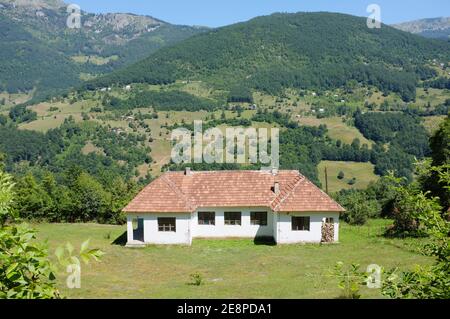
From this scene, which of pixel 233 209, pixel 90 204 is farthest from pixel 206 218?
pixel 90 204

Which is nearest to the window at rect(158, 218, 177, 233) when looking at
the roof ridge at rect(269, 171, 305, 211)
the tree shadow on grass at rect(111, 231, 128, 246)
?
the tree shadow on grass at rect(111, 231, 128, 246)

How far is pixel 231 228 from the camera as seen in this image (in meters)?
32.9

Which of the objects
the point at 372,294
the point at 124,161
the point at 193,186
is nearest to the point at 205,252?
the point at 193,186

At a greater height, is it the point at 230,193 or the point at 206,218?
the point at 230,193

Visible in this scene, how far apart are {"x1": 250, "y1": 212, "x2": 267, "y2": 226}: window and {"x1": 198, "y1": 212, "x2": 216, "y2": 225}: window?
2618 mm

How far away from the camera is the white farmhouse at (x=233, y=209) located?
30.9 metres

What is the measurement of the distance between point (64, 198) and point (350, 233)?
25049 millimetres

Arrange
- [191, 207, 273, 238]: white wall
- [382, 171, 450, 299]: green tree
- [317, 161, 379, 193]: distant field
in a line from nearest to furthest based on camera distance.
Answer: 1. [382, 171, 450, 299]: green tree
2. [191, 207, 273, 238]: white wall
3. [317, 161, 379, 193]: distant field

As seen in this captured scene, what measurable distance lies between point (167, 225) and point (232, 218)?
4.63 m

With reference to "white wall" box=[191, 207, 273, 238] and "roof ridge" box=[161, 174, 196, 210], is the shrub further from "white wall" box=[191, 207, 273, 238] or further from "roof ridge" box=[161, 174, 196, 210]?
"white wall" box=[191, 207, 273, 238]

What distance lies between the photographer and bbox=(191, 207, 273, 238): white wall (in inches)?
1291

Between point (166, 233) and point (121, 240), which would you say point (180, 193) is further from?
point (121, 240)
